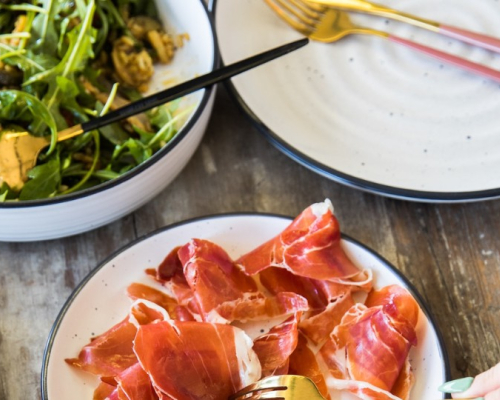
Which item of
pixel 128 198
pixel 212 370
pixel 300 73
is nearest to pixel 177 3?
pixel 300 73

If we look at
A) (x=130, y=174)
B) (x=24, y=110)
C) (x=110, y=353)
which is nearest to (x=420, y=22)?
(x=130, y=174)

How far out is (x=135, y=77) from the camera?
1.40 meters

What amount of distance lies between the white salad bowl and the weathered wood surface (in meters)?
0.07

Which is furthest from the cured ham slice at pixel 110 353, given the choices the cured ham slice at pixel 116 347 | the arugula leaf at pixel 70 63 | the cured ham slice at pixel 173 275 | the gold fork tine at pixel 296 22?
the gold fork tine at pixel 296 22

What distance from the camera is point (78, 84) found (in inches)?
51.2

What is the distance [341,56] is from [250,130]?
26 centimetres

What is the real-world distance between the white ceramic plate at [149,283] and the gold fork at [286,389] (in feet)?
0.66

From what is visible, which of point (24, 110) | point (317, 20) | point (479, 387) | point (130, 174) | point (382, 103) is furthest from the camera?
point (317, 20)

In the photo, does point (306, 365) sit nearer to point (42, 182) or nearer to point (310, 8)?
point (42, 182)

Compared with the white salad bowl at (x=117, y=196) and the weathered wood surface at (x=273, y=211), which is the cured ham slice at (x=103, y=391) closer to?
the weathered wood surface at (x=273, y=211)

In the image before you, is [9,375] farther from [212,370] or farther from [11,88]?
[11,88]

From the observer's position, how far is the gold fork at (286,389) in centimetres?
92

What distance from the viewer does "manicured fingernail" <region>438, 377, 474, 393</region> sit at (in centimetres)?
93

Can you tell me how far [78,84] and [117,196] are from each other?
290 millimetres
